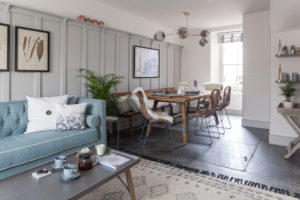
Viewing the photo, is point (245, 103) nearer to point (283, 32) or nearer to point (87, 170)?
point (283, 32)

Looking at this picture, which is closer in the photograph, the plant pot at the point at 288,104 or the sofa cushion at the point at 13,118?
the sofa cushion at the point at 13,118

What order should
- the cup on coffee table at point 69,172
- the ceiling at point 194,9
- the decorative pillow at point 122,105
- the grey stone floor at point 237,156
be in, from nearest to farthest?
the cup on coffee table at point 69,172 → the grey stone floor at point 237,156 → the decorative pillow at point 122,105 → the ceiling at point 194,9

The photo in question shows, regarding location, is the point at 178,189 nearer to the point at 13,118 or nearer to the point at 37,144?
the point at 37,144

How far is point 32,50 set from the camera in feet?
10.6

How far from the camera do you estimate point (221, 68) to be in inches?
285

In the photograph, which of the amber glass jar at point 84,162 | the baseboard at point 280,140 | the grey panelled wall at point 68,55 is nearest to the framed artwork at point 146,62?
the grey panelled wall at point 68,55

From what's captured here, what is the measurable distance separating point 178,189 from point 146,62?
12.8 feet

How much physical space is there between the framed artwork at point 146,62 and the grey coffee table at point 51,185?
378cm

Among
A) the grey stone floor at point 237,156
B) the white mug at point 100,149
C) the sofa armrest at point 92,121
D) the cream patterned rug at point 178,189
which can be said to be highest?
the sofa armrest at point 92,121

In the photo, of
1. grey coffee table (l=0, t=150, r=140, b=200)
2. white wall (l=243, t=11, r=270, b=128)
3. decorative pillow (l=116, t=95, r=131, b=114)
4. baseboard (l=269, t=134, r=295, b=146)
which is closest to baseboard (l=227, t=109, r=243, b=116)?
white wall (l=243, t=11, r=270, b=128)

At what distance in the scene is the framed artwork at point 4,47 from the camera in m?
2.88

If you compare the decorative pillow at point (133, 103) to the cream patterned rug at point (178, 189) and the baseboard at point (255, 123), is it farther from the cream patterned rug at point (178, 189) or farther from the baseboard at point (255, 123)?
the baseboard at point (255, 123)

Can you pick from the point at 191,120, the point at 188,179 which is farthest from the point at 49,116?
the point at 191,120

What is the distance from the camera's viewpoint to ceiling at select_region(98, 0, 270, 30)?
4.46 metres
